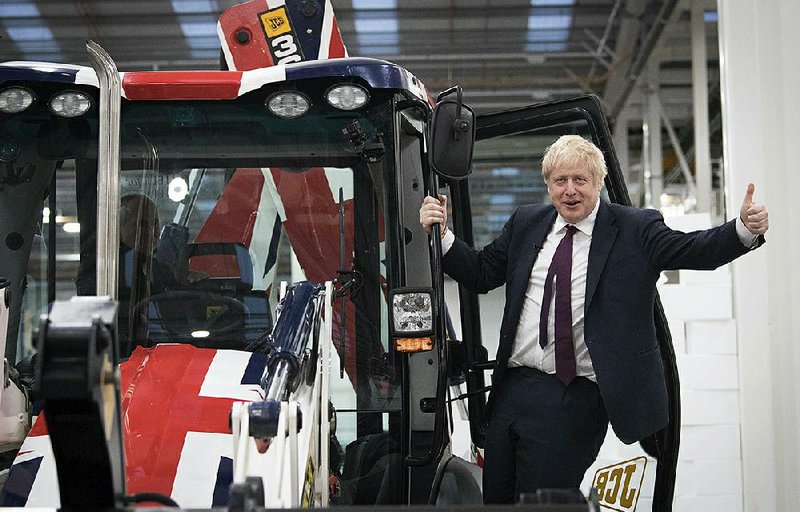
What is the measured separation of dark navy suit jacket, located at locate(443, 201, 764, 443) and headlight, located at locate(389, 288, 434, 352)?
1.07 ft

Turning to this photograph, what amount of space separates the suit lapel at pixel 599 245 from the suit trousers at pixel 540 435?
302mm

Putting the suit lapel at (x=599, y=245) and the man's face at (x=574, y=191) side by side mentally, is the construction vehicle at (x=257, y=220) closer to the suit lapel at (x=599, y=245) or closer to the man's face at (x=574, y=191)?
the man's face at (x=574, y=191)

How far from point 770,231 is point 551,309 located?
9.93ft

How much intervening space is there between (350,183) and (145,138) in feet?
2.37

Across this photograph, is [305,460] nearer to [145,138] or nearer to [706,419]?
[145,138]

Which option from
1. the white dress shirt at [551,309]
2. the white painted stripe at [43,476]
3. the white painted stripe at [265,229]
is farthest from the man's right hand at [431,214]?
the white painted stripe at [43,476]

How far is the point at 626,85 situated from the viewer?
1234cm

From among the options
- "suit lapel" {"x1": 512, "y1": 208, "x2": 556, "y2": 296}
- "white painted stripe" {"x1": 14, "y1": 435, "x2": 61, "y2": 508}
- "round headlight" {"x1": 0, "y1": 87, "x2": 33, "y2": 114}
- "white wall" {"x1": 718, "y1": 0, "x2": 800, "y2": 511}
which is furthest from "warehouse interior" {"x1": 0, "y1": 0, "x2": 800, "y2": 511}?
"white painted stripe" {"x1": 14, "y1": 435, "x2": 61, "y2": 508}

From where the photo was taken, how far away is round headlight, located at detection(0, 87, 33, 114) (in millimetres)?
3500

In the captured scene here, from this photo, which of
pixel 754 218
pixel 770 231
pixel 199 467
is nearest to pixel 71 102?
pixel 199 467

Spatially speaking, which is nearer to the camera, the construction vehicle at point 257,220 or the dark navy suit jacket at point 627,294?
the dark navy suit jacket at point 627,294

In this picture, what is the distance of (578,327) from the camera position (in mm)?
3332

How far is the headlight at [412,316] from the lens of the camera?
3.28 metres

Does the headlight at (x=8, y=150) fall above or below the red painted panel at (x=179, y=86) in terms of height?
below
